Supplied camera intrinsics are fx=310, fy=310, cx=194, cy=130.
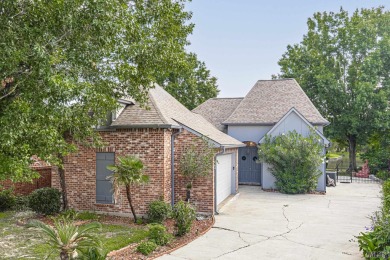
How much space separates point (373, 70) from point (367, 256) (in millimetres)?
24482

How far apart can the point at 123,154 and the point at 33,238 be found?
415cm

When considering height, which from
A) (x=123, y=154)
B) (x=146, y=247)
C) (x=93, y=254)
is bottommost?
(x=146, y=247)

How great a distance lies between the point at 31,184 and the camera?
14.6m

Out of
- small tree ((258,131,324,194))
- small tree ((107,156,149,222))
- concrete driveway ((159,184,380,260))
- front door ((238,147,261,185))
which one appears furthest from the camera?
front door ((238,147,261,185))

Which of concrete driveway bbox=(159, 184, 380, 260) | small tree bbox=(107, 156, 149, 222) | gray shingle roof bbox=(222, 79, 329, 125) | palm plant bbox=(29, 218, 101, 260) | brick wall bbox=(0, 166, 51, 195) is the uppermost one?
gray shingle roof bbox=(222, 79, 329, 125)

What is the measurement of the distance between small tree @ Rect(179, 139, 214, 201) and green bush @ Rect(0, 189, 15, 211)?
7454mm

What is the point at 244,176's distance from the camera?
2138 centimetres

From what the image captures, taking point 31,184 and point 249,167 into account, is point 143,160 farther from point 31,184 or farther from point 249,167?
point 249,167

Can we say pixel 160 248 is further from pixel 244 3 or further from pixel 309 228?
pixel 244 3

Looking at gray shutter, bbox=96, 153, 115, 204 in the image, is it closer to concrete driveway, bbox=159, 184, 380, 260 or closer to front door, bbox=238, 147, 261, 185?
concrete driveway, bbox=159, 184, 380, 260

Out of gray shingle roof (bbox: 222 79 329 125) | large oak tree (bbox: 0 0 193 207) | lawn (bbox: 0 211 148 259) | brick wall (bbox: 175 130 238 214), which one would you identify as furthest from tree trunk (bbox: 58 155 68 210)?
gray shingle roof (bbox: 222 79 329 125)

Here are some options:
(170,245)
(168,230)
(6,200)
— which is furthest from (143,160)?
(6,200)

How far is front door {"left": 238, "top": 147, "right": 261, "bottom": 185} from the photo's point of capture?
21156 mm

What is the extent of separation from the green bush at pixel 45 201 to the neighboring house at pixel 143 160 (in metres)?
0.81
